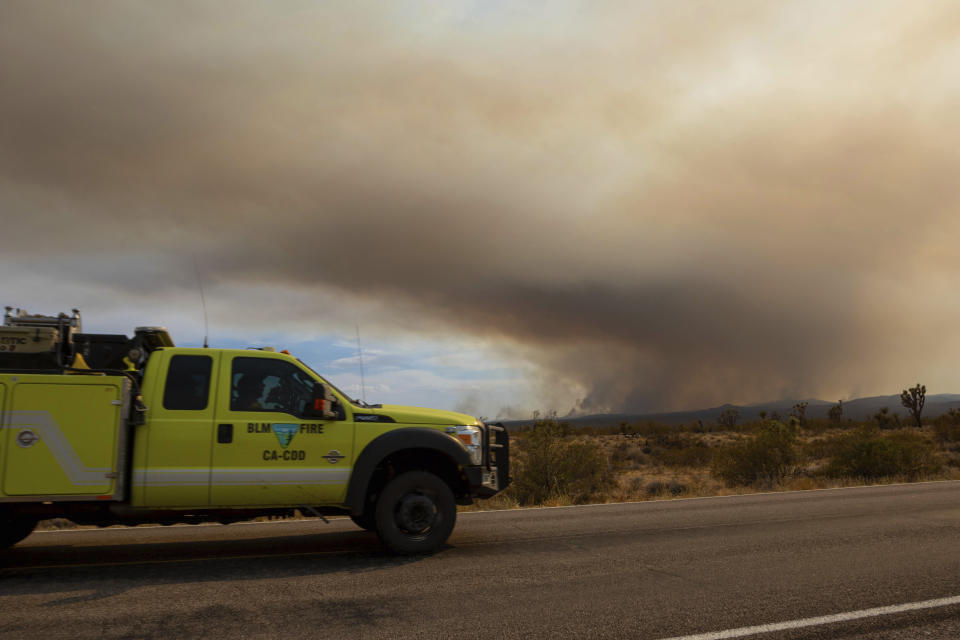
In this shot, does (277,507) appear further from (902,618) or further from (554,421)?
(554,421)

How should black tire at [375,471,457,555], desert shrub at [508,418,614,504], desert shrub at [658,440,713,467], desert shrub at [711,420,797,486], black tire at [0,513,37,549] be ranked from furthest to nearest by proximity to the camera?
desert shrub at [658,440,713,467]
desert shrub at [711,420,797,486]
desert shrub at [508,418,614,504]
black tire at [0,513,37,549]
black tire at [375,471,457,555]

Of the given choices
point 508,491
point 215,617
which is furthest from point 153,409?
point 508,491

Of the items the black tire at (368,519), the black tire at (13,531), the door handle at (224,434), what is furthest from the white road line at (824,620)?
the black tire at (13,531)

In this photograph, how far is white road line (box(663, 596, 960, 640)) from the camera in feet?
15.7

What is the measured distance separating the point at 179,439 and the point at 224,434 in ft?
1.47

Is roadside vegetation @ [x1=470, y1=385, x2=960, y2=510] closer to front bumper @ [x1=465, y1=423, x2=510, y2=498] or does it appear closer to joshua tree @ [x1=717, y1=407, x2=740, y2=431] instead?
front bumper @ [x1=465, y1=423, x2=510, y2=498]

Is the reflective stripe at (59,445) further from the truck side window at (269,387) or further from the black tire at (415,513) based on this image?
the black tire at (415,513)

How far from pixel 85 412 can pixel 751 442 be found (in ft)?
74.7

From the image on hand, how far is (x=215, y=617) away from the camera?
5316mm

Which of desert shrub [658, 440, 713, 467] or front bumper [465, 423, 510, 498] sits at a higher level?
front bumper [465, 423, 510, 498]

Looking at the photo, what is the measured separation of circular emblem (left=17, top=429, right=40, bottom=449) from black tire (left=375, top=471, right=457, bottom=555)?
3513 millimetres

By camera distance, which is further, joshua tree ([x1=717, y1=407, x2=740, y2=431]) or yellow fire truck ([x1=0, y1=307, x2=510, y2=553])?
joshua tree ([x1=717, y1=407, x2=740, y2=431])

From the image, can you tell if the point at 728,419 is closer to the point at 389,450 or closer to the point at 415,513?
the point at 415,513

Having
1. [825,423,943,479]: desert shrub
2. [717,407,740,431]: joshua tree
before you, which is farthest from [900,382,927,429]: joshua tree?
[825,423,943,479]: desert shrub
